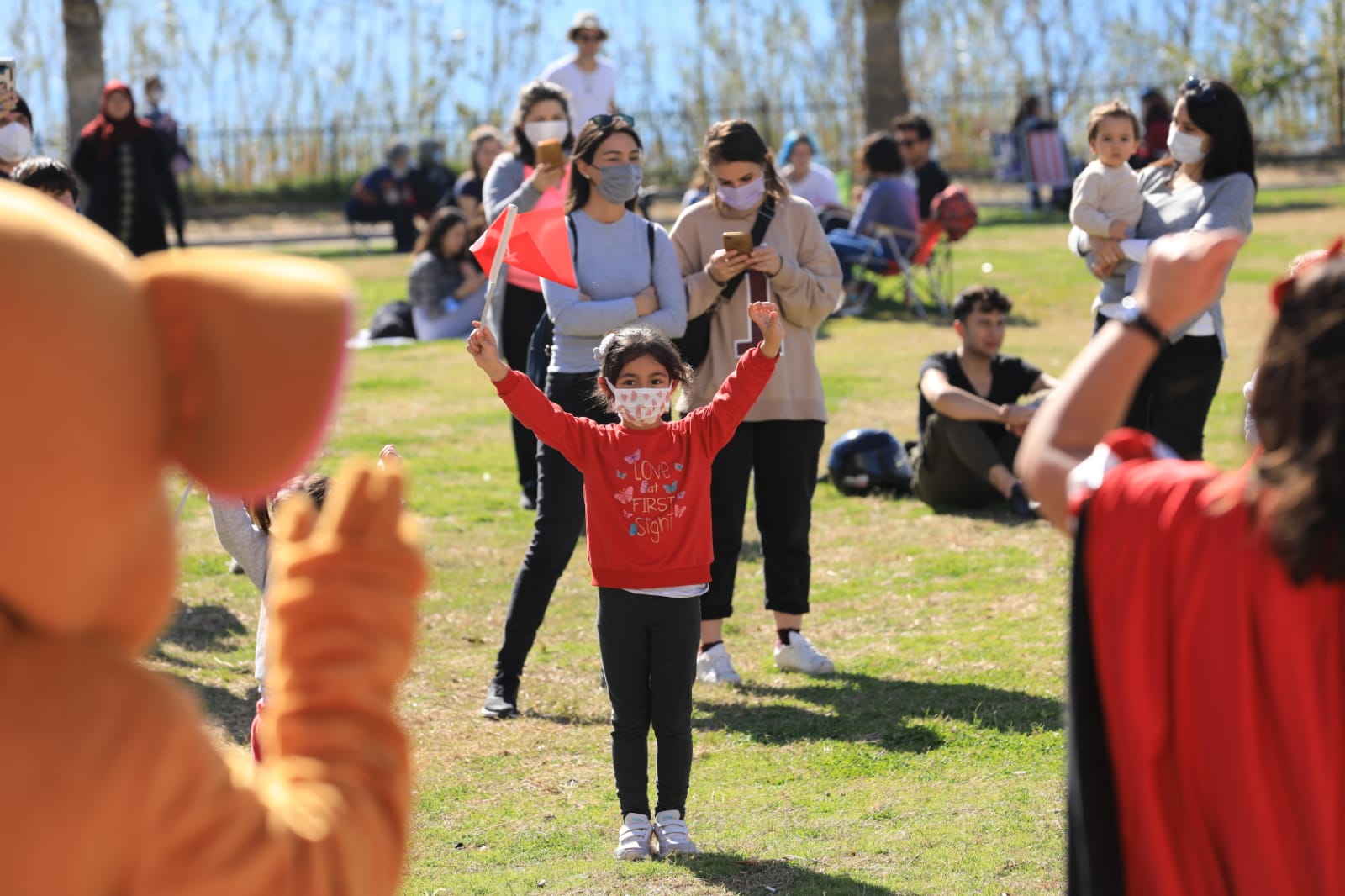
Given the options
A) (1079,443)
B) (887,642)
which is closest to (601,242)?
(887,642)

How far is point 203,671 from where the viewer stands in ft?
21.1

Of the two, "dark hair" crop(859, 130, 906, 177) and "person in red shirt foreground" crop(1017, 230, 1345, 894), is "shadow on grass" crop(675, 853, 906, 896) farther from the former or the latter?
"dark hair" crop(859, 130, 906, 177)

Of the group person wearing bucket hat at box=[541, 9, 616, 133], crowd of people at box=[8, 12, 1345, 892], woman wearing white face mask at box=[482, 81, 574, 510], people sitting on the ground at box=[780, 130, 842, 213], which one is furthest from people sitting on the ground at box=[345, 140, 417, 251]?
woman wearing white face mask at box=[482, 81, 574, 510]

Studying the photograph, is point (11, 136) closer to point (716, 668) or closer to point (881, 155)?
point (716, 668)

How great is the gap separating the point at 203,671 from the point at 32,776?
5.01 metres

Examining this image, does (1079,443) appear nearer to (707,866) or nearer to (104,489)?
(104,489)

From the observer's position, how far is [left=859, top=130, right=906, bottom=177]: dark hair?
46.3ft

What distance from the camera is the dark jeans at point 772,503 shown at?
6.16m

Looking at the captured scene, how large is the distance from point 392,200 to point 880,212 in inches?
322

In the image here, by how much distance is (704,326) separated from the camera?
20.1 ft

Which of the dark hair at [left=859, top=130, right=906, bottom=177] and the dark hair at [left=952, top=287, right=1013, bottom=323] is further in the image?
the dark hair at [left=859, top=130, right=906, bottom=177]

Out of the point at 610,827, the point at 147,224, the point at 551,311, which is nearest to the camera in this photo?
the point at 610,827

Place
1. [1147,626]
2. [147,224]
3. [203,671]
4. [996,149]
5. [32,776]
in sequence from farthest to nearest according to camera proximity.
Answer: [996,149] → [147,224] → [203,671] → [1147,626] → [32,776]

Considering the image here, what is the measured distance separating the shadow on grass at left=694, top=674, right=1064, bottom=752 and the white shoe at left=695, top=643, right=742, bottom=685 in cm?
8
